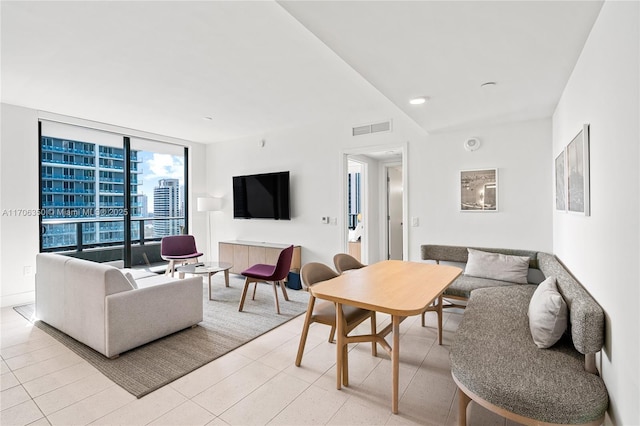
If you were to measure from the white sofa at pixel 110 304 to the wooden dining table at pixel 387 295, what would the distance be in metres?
1.59

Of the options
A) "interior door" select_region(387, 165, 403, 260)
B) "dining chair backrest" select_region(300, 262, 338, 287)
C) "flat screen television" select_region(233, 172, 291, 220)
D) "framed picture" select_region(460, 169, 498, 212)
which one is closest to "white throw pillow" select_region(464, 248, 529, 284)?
"framed picture" select_region(460, 169, 498, 212)

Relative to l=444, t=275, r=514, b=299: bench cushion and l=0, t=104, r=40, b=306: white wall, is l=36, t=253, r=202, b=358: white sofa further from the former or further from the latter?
l=444, t=275, r=514, b=299: bench cushion

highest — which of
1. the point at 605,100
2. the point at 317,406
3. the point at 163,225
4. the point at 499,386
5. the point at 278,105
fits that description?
the point at 278,105

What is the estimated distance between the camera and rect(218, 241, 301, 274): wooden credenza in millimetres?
5020

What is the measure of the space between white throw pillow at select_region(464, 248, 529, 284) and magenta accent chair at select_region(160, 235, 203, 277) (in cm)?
428

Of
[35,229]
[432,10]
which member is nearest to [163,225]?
[35,229]

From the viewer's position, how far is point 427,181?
4168mm

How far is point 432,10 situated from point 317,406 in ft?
7.95

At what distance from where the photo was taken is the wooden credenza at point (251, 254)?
16.5 ft

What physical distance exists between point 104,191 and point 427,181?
17.2ft

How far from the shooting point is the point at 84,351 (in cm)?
277

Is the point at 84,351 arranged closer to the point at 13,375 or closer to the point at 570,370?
the point at 13,375

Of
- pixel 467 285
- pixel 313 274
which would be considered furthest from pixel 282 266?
pixel 467 285

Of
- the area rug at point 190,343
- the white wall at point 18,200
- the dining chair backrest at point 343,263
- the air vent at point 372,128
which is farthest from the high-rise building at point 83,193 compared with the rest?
the dining chair backrest at point 343,263
